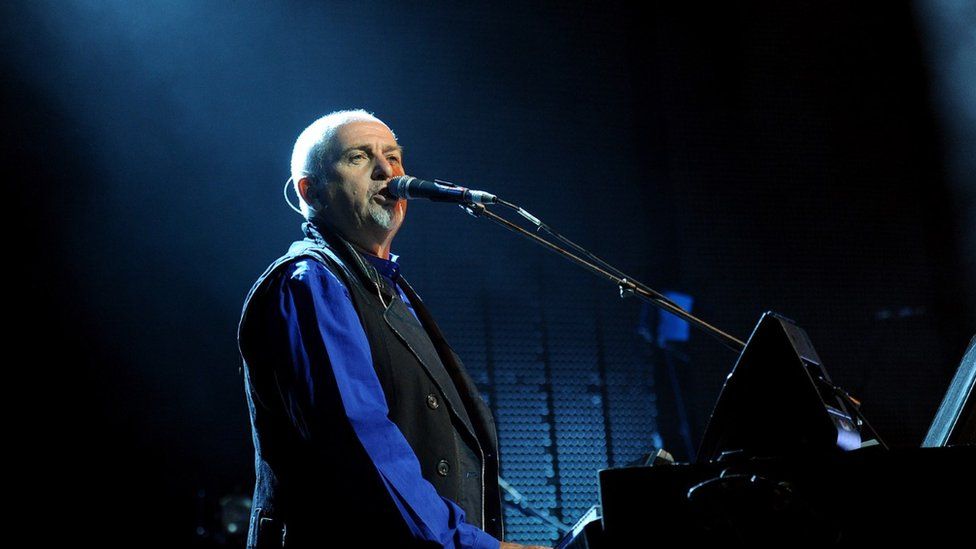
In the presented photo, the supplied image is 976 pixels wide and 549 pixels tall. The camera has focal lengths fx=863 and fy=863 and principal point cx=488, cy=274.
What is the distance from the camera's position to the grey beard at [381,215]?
231 cm

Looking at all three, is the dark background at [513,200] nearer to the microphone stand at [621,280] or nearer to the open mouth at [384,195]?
the open mouth at [384,195]

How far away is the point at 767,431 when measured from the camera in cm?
158

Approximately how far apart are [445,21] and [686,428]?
247 centimetres

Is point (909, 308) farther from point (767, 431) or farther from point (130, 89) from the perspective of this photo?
point (130, 89)

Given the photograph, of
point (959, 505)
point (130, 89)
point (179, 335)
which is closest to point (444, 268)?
point (179, 335)

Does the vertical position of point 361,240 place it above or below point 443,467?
above

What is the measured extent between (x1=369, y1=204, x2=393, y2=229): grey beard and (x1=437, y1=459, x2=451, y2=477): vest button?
0.70 metres

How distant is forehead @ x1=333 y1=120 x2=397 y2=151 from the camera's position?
2.38 m

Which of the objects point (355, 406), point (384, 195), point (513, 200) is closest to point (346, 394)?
point (355, 406)

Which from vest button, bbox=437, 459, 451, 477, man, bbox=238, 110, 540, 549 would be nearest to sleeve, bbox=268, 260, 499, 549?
man, bbox=238, 110, 540, 549

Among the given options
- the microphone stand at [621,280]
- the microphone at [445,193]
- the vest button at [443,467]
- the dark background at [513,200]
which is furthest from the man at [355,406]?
the dark background at [513,200]

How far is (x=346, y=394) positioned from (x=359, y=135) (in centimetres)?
93

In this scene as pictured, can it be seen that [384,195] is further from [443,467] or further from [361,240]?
[443,467]

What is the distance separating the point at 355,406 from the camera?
1707 mm
